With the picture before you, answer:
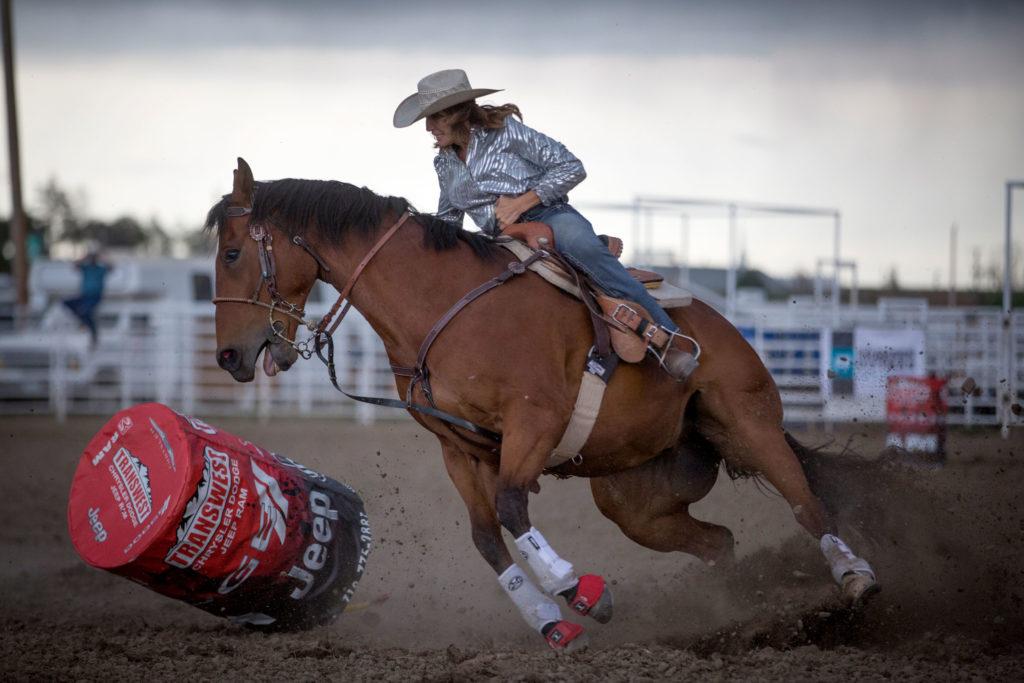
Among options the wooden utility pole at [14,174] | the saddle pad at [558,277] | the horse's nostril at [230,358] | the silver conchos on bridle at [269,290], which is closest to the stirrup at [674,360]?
the saddle pad at [558,277]

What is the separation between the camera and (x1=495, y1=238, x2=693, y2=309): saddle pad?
4.27 m

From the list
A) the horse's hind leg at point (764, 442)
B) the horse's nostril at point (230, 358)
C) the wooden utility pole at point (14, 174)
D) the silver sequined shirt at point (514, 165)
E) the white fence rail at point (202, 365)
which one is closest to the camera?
the horse's nostril at point (230, 358)

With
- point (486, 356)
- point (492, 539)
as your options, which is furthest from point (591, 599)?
point (486, 356)

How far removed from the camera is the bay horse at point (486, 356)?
3973 mm

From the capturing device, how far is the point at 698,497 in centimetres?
504

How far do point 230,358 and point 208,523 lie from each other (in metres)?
0.64

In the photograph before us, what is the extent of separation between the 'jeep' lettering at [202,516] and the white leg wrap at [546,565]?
1195mm

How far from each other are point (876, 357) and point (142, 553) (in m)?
9.36

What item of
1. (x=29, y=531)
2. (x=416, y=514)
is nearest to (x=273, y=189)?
(x=416, y=514)

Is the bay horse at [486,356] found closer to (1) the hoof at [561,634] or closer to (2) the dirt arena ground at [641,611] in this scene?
(1) the hoof at [561,634]

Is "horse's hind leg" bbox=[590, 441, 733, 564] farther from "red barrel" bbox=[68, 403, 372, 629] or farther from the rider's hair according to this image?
the rider's hair

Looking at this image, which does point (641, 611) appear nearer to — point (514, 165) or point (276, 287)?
point (514, 165)

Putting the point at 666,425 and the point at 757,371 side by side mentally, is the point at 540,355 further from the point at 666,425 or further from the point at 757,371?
the point at 757,371

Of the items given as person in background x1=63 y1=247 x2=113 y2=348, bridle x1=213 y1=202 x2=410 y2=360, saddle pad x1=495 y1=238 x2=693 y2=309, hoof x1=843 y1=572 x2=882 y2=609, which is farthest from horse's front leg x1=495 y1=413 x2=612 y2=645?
person in background x1=63 y1=247 x2=113 y2=348
